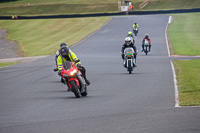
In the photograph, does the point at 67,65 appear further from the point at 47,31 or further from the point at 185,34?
the point at 47,31

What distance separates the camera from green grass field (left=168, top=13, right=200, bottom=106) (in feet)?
41.9

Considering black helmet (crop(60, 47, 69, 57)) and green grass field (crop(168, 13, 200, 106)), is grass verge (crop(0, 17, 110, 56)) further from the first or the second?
black helmet (crop(60, 47, 69, 57))

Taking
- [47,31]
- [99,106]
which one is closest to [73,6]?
[47,31]

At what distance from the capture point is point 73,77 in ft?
40.4

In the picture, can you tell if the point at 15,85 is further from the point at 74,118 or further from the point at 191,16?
the point at 191,16

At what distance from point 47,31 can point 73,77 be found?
159ft

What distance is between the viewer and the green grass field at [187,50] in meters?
Answer: 12.8

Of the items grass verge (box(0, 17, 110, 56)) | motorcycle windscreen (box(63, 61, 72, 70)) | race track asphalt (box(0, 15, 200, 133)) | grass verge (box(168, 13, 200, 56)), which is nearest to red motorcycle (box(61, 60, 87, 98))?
motorcycle windscreen (box(63, 61, 72, 70))

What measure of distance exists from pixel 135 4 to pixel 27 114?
80.8m

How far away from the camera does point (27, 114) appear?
995 cm

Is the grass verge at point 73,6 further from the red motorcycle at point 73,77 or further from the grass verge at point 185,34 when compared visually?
A: the red motorcycle at point 73,77

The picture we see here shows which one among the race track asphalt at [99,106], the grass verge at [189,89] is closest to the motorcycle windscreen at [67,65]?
the race track asphalt at [99,106]

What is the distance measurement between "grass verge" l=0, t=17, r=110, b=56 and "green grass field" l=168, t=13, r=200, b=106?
34.3 ft

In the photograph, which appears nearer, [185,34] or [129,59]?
[129,59]
